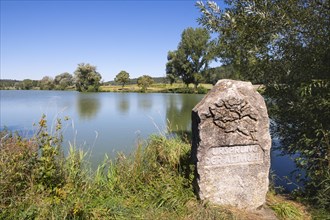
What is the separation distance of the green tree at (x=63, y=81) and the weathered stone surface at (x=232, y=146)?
269 ft

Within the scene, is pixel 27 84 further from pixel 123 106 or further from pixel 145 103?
pixel 123 106

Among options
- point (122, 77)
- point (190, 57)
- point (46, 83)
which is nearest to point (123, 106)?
point (190, 57)

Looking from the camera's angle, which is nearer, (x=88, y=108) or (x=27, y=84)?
(x=88, y=108)

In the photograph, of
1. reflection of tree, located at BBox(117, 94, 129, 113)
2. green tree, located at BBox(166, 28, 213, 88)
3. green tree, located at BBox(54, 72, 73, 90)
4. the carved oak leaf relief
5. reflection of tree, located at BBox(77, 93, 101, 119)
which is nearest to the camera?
the carved oak leaf relief

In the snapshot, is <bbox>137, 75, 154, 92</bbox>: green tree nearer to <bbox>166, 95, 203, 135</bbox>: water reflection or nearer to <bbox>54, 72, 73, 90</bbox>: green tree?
<bbox>54, 72, 73, 90</bbox>: green tree

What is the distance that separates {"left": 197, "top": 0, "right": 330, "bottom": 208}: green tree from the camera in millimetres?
4316

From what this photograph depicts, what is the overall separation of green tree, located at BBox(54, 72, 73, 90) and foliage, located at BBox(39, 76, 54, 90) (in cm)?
152

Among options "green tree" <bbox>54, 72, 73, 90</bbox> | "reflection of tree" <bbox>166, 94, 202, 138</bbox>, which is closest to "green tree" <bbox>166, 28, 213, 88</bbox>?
"reflection of tree" <bbox>166, 94, 202, 138</bbox>

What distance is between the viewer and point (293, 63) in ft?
16.5

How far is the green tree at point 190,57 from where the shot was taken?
165 ft

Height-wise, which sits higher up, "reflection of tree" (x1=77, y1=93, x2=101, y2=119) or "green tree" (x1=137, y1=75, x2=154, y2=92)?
"green tree" (x1=137, y1=75, x2=154, y2=92)

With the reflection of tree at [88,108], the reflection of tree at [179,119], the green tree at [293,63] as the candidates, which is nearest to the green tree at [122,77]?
the reflection of tree at [88,108]

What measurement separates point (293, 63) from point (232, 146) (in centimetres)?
253

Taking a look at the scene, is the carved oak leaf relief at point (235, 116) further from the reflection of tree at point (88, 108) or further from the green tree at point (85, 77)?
the green tree at point (85, 77)
